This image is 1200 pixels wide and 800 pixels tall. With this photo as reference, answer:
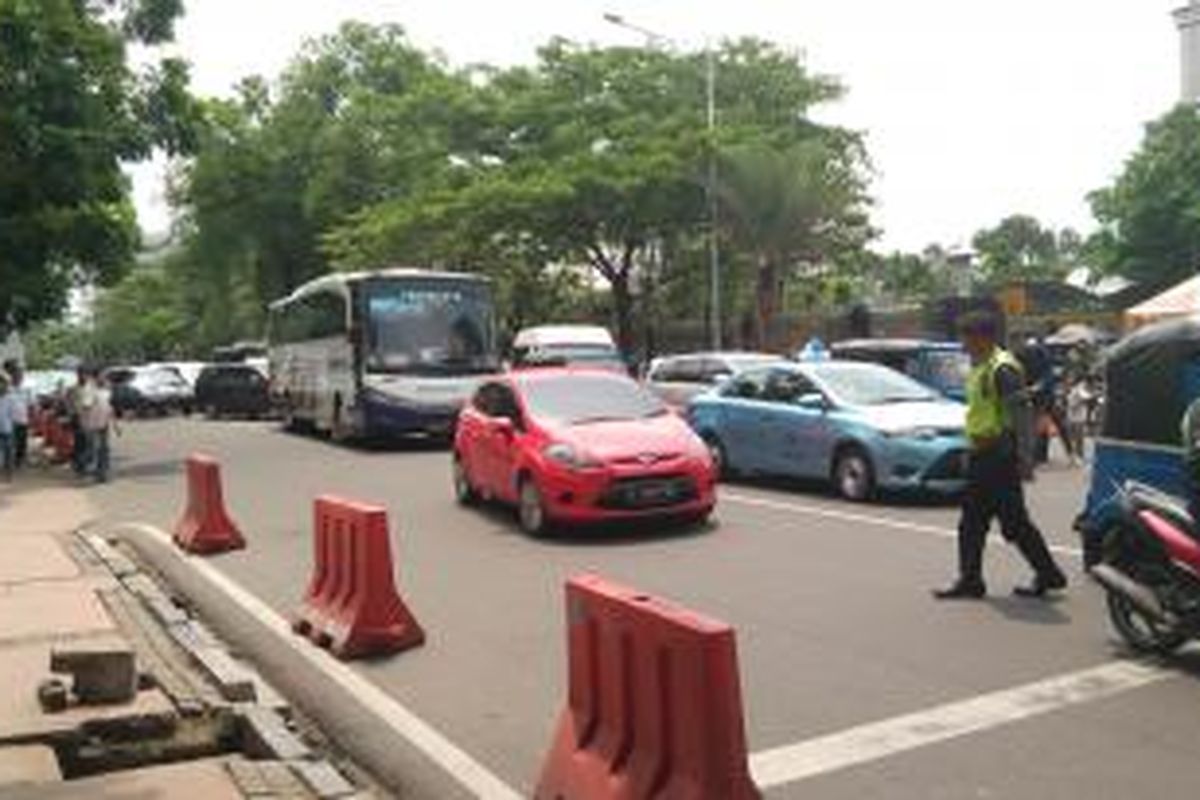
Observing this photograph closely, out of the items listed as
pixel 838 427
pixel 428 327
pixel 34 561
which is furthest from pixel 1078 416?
pixel 34 561

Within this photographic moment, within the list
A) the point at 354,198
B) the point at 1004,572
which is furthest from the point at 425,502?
the point at 354,198

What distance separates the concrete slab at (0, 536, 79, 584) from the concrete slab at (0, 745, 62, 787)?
270 inches

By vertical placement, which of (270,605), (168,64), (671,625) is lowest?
(270,605)

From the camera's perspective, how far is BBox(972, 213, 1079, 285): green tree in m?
101

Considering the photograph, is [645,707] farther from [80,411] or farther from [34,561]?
[80,411]

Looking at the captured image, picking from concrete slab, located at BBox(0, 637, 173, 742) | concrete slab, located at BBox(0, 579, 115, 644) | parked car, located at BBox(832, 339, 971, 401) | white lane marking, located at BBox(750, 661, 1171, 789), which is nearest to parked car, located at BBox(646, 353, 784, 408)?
parked car, located at BBox(832, 339, 971, 401)

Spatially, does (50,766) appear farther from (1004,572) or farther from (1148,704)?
(1004,572)

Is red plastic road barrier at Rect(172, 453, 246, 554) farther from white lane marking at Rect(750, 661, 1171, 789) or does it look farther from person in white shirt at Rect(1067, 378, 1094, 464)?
person in white shirt at Rect(1067, 378, 1094, 464)

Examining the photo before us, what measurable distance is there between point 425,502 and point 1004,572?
879 cm

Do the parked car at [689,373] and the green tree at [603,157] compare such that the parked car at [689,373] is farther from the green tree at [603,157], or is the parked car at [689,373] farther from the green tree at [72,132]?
the green tree at [603,157]

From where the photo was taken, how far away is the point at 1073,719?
332 inches

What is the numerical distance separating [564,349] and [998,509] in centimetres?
2525

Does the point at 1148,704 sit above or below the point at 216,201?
below

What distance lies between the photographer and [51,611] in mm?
13188
